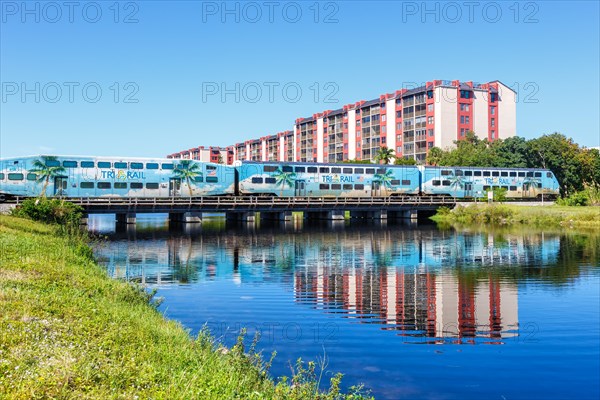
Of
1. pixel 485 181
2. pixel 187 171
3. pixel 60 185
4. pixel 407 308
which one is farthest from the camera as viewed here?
pixel 485 181

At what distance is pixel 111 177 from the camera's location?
2243 inches

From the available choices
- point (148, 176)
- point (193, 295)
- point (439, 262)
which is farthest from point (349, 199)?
point (193, 295)

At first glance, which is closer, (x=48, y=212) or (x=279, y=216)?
(x=48, y=212)

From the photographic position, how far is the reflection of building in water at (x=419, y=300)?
15859 millimetres

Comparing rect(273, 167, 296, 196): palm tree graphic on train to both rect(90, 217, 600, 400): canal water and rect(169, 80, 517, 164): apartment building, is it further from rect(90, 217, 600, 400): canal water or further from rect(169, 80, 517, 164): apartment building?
rect(169, 80, 517, 164): apartment building

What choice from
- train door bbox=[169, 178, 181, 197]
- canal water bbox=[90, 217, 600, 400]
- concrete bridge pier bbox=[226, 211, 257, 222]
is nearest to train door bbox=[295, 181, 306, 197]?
concrete bridge pier bbox=[226, 211, 257, 222]

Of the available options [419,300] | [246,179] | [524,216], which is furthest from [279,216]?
[419,300]

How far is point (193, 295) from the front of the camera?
2059 cm

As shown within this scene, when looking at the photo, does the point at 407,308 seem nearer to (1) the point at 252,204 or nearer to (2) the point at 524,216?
(1) the point at 252,204

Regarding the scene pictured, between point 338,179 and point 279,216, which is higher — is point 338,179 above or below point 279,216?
above

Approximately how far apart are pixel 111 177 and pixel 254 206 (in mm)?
14825

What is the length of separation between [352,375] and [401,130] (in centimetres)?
9443

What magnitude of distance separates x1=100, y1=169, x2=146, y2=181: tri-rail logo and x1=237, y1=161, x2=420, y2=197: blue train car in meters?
11.0

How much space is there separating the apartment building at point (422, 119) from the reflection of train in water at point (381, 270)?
169ft
